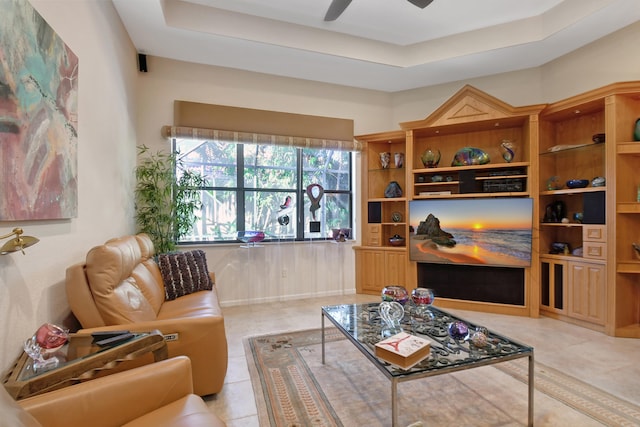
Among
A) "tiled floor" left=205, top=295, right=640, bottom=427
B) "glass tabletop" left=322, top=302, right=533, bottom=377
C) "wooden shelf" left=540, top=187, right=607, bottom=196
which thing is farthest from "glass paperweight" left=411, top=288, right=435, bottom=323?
"wooden shelf" left=540, top=187, right=607, bottom=196

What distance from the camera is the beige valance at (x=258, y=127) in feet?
12.5

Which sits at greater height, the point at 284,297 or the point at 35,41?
the point at 35,41

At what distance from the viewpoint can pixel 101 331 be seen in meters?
1.62

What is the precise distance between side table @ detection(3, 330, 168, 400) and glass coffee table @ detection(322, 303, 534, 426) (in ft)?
3.74

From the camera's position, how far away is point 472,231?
381cm

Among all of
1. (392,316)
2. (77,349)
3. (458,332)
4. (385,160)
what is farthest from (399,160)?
(77,349)

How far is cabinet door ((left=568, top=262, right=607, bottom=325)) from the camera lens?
10.0 feet

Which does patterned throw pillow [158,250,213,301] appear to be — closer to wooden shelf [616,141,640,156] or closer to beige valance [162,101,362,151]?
beige valance [162,101,362,151]

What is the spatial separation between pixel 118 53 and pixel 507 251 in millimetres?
4698

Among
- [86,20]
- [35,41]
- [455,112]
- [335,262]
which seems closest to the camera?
[35,41]

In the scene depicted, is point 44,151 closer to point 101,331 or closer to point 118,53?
point 101,331

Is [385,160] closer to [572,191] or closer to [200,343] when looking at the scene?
[572,191]

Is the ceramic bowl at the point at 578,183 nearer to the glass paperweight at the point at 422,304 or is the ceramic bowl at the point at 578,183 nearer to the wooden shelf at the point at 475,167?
the wooden shelf at the point at 475,167

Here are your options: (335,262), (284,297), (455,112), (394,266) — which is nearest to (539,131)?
(455,112)
